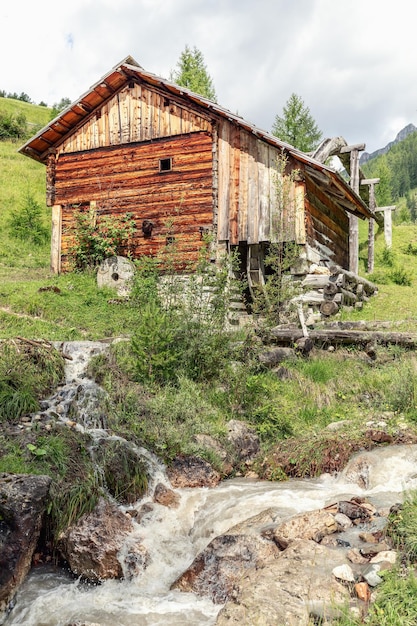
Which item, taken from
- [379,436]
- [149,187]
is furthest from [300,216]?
[379,436]

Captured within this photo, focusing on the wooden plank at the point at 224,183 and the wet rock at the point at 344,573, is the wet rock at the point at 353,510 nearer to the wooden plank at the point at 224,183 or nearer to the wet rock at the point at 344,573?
the wet rock at the point at 344,573

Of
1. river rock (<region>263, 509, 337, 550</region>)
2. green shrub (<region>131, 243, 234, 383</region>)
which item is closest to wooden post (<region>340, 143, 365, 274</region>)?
green shrub (<region>131, 243, 234, 383</region>)

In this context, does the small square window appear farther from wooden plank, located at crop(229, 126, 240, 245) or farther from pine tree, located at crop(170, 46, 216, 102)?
pine tree, located at crop(170, 46, 216, 102)

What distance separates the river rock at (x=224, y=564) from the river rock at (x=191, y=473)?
180cm

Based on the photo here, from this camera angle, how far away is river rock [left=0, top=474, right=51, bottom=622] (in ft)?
16.4

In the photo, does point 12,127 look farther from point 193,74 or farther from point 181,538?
point 181,538

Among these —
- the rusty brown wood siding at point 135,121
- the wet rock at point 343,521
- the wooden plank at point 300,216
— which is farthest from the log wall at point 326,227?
the wet rock at point 343,521

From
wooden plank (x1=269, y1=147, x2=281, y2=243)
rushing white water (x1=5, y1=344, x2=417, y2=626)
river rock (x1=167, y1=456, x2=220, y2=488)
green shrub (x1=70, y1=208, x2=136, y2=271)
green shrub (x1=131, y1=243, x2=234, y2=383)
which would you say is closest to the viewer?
rushing white water (x1=5, y1=344, x2=417, y2=626)

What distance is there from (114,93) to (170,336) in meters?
11.3

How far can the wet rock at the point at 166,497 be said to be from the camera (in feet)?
22.4

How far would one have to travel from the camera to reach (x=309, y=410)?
8.92 meters

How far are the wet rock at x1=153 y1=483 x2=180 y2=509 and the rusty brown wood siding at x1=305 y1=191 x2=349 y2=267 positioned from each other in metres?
9.50

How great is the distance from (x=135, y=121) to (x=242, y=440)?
40.2 ft

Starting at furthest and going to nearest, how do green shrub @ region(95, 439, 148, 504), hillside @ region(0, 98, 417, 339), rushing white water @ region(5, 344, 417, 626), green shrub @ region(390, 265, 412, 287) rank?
green shrub @ region(390, 265, 412, 287) < hillside @ region(0, 98, 417, 339) < green shrub @ region(95, 439, 148, 504) < rushing white water @ region(5, 344, 417, 626)
